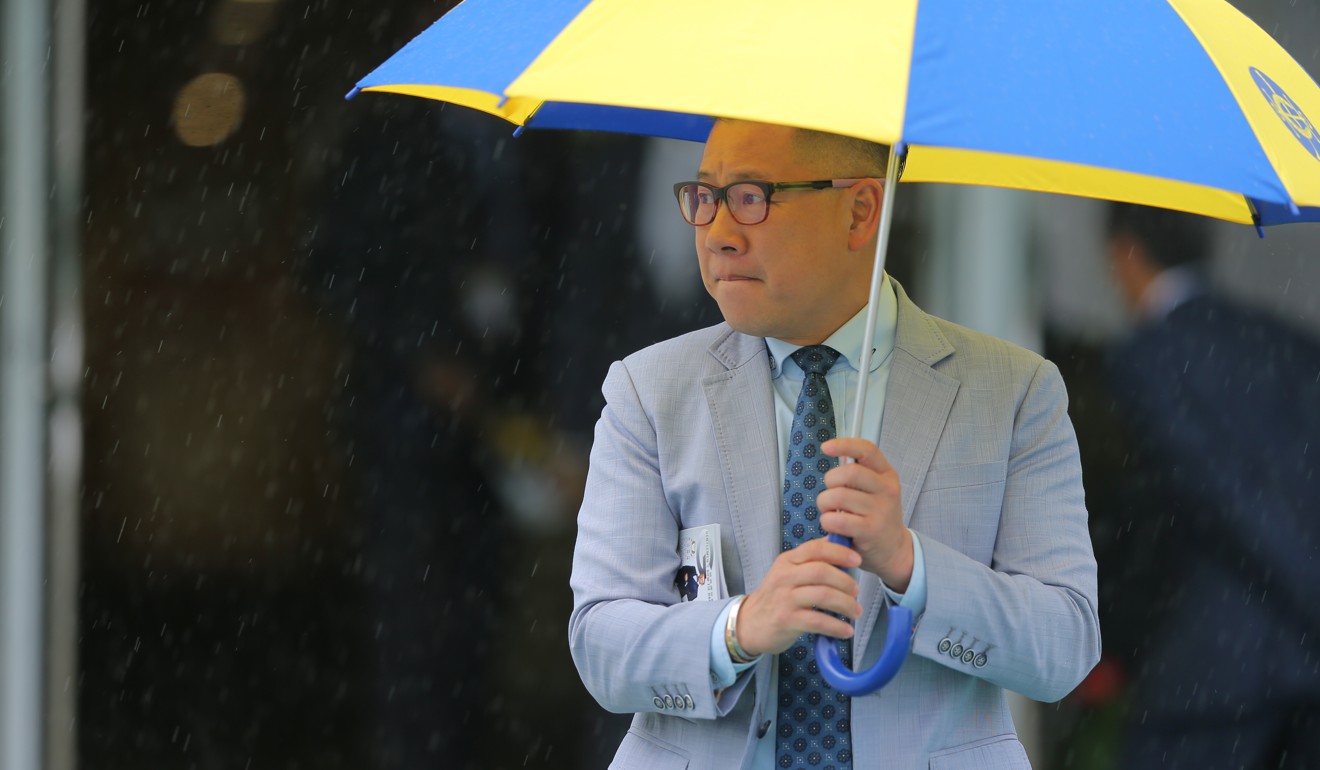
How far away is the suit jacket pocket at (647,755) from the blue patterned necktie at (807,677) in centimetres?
19

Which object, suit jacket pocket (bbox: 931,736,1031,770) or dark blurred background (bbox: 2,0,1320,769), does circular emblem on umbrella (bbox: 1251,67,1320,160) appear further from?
dark blurred background (bbox: 2,0,1320,769)

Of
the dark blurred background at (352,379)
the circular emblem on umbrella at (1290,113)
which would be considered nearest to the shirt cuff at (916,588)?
the circular emblem on umbrella at (1290,113)

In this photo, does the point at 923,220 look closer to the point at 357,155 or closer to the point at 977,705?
the point at 357,155

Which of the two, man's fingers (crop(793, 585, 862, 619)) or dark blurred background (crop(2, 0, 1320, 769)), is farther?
dark blurred background (crop(2, 0, 1320, 769))

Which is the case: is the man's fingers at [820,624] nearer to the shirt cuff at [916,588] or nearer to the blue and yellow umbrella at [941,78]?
the blue and yellow umbrella at [941,78]

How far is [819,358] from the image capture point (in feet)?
9.58

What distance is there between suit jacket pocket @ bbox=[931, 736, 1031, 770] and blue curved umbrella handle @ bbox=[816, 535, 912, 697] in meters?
0.31

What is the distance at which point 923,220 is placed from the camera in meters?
5.74

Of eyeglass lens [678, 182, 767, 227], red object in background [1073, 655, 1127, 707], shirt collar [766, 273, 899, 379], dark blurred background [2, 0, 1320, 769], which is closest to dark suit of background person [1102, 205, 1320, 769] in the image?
red object in background [1073, 655, 1127, 707]

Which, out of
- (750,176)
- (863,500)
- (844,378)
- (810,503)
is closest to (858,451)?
(863,500)

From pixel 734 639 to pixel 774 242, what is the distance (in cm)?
66

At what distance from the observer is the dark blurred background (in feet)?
18.1

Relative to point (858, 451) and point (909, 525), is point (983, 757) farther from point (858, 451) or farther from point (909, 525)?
point (858, 451)

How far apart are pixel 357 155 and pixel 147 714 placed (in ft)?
6.61
